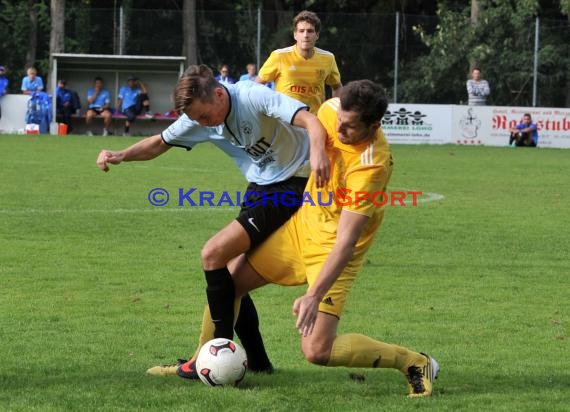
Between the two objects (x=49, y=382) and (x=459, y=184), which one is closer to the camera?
(x=49, y=382)

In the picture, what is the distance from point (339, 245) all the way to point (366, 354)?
684mm

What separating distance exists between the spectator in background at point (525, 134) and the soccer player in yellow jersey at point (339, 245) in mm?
21840

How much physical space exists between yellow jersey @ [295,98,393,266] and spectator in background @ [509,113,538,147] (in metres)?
21.9

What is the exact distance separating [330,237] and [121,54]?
25.5m

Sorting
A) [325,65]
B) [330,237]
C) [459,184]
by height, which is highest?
[325,65]

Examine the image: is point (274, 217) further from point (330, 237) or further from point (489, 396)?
point (489, 396)

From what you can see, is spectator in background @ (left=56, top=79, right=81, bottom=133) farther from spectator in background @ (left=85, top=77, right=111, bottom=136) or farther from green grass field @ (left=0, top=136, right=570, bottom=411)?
green grass field @ (left=0, top=136, right=570, bottom=411)

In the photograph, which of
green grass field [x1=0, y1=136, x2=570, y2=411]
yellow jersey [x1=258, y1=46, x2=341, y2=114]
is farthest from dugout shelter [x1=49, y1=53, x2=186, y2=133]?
yellow jersey [x1=258, y1=46, x2=341, y2=114]

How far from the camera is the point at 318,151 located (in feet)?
15.6

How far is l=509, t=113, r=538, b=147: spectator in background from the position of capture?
86.8 ft

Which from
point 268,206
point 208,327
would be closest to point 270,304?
point 208,327

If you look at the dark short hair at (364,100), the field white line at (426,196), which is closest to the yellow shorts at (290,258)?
the dark short hair at (364,100)

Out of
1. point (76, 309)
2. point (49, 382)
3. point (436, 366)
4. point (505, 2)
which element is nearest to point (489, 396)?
point (436, 366)

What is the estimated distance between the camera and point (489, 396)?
5.14 meters
